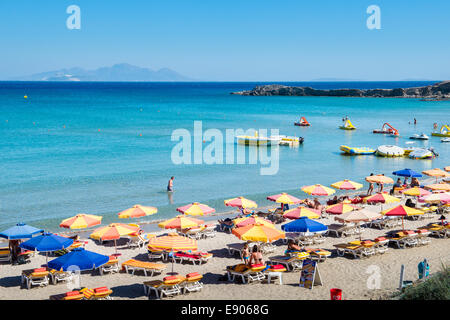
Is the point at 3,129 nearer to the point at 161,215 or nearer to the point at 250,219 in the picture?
the point at 161,215

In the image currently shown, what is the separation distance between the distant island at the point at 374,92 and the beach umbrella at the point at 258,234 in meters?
127

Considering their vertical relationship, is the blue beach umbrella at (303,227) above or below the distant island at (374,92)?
below

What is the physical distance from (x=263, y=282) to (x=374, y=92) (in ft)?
490

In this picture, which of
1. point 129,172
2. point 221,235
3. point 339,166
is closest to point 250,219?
point 221,235

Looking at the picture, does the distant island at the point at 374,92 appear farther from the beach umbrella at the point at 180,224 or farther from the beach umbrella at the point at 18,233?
the beach umbrella at the point at 18,233

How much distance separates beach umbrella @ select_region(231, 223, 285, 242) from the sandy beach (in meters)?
1.12

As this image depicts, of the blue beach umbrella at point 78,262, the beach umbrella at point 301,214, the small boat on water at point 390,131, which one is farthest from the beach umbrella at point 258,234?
the small boat on water at point 390,131

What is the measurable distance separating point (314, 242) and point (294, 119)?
64708 mm

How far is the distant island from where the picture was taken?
5256 inches

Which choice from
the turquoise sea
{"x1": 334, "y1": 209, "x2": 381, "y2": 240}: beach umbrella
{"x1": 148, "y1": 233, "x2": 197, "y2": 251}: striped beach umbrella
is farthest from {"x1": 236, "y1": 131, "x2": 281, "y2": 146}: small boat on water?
{"x1": 148, "y1": 233, "x2": 197, "y2": 251}: striped beach umbrella

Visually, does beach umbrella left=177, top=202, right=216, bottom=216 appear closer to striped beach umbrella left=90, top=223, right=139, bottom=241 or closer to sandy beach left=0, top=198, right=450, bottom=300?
sandy beach left=0, top=198, right=450, bottom=300

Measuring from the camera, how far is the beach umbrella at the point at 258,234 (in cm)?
1367

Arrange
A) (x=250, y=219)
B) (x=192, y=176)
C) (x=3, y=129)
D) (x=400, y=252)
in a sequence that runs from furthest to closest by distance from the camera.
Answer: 1. (x=3, y=129)
2. (x=192, y=176)
3. (x=250, y=219)
4. (x=400, y=252)

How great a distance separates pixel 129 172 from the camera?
32.7m
